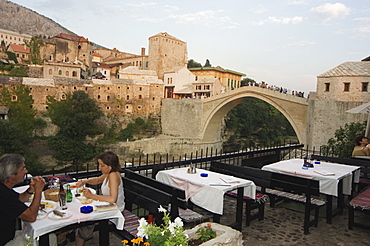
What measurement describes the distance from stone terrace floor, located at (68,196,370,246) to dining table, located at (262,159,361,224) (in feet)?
0.80

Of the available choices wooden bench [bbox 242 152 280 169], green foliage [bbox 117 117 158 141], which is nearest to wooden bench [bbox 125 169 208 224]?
wooden bench [bbox 242 152 280 169]

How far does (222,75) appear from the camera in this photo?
42.3 metres

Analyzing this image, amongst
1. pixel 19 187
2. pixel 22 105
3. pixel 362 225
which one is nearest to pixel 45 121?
pixel 22 105

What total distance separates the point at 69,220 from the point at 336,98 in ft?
54.2

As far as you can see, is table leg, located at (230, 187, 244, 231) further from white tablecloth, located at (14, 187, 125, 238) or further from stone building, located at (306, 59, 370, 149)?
stone building, located at (306, 59, 370, 149)

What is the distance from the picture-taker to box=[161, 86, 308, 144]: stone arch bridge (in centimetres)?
2018

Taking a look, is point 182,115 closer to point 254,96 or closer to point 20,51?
point 254,96

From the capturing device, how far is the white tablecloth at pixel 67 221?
2.10 meters

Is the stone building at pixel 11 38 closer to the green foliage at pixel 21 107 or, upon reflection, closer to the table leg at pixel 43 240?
the green foliage at pixel 21 107

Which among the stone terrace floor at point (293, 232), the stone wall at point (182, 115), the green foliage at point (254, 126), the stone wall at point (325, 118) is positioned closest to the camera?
the stone terrace floor at point (293, 232)

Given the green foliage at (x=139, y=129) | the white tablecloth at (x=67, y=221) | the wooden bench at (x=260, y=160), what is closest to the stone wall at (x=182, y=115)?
the green foliage at (x=139, y=129)

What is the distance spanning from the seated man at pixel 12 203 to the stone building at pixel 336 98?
1556 centimetres

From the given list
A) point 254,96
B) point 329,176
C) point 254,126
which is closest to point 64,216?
point 329,176

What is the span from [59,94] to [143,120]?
28.8ft
